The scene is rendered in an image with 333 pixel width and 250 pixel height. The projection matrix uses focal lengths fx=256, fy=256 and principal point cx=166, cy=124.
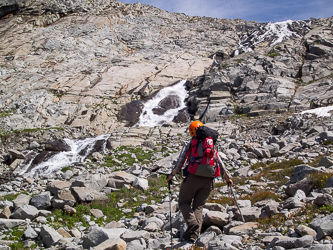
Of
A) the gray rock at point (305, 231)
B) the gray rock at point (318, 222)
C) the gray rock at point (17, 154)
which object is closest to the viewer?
the gray rock at point (305, 231)

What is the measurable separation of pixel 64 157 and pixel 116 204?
577 inches

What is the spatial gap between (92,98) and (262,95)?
21819 millimetres

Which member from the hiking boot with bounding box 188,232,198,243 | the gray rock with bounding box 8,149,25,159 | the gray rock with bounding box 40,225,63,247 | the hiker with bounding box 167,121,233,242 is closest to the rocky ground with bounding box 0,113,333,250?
the gray rock with bounding box 40,225,63,247

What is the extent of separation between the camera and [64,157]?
2284cm

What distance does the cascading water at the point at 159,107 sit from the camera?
31.6 metres

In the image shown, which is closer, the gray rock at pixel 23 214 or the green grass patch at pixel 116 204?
the gray rock at pixel 23 214

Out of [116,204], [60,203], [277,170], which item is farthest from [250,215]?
[60,203]

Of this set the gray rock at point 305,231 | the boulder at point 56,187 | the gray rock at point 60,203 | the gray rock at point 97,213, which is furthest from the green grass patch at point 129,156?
the gray rock at point 305,231

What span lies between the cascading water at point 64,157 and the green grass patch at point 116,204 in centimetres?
1139

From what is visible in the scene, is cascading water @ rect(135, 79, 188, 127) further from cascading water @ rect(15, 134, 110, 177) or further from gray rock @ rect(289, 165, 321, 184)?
gray rock @ rect(289, 165, 321, 184)

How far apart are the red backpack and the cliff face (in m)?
22.8

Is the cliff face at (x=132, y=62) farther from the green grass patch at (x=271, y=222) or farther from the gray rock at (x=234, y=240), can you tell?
the gray rock at (x=234, y=240)

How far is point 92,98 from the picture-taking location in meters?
34.9

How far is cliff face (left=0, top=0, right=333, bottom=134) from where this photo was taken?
99.8 feet
